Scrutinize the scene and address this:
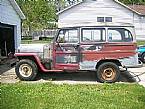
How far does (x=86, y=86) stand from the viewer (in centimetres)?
1074

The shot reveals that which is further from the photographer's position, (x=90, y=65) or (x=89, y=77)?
(x=89, y=77)

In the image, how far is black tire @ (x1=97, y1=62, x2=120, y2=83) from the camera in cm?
1181

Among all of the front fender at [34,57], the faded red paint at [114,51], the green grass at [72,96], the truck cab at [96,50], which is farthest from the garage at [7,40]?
the green grass at [72,96]

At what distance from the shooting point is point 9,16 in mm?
20219

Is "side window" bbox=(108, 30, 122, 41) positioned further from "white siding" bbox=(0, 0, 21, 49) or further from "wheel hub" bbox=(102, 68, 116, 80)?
"white siding" bbox=(0, 0, 21, 49)

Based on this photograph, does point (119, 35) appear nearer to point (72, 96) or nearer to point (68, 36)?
point (68, 36)

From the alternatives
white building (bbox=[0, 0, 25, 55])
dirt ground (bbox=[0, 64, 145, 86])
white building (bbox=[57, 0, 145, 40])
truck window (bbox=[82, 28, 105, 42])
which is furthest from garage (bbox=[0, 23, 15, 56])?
white building (bbox=[57, 0, 145, 40])

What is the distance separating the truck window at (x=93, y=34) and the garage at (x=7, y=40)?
9.72 metres

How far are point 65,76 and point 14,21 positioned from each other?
9.32 m

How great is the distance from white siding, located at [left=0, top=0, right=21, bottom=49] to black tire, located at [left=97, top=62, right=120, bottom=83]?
8263mm

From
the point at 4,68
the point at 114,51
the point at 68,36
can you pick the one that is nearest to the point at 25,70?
the point at 68,36

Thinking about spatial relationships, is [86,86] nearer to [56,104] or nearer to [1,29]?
[56,104]

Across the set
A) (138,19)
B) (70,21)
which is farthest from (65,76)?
(138,19)

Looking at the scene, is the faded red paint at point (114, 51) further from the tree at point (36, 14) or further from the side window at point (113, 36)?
the tree at point (36, 14)
